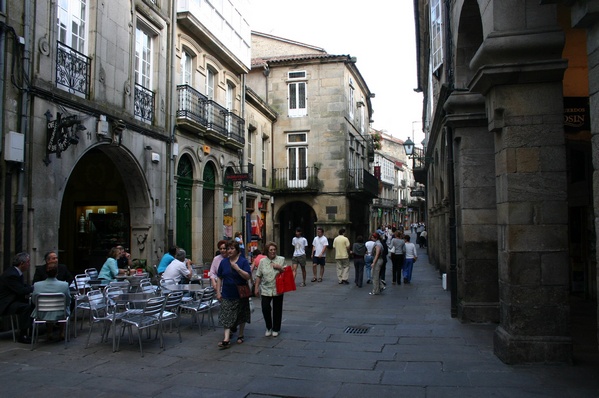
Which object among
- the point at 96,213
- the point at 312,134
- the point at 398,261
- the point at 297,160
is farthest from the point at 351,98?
the point at 96,213

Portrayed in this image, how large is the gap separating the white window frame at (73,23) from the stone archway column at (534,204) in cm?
845

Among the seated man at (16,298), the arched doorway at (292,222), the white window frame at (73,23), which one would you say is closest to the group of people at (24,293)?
the seated man at (16,298)

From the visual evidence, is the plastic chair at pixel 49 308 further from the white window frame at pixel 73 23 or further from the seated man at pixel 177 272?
the white window frame at pixel 73 23

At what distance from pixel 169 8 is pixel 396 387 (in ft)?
41.8

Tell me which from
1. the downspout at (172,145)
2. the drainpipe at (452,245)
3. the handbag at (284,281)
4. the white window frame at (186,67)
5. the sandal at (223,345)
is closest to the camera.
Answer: the sandal at (223,345)

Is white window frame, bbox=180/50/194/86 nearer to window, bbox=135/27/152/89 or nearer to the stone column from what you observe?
window, bbox=135/27/152/89

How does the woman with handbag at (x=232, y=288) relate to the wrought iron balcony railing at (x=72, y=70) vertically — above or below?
below

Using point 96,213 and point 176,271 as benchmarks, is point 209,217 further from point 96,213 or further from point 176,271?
point 176,271

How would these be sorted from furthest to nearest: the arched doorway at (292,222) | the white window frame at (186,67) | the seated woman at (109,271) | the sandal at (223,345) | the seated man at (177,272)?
the arched doorway at (292,222)
the white window frame at (186,67)
the seated woman at (109,271)
the seated man at (177,272)
the sandal at (223,345)

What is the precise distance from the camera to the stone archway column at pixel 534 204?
19.5ft

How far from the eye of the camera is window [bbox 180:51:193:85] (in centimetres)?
1538

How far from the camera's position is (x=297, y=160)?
1032 inches

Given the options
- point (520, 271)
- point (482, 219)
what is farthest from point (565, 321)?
point (482, 219)

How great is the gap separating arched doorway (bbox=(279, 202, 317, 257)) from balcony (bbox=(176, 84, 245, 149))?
880 cm
